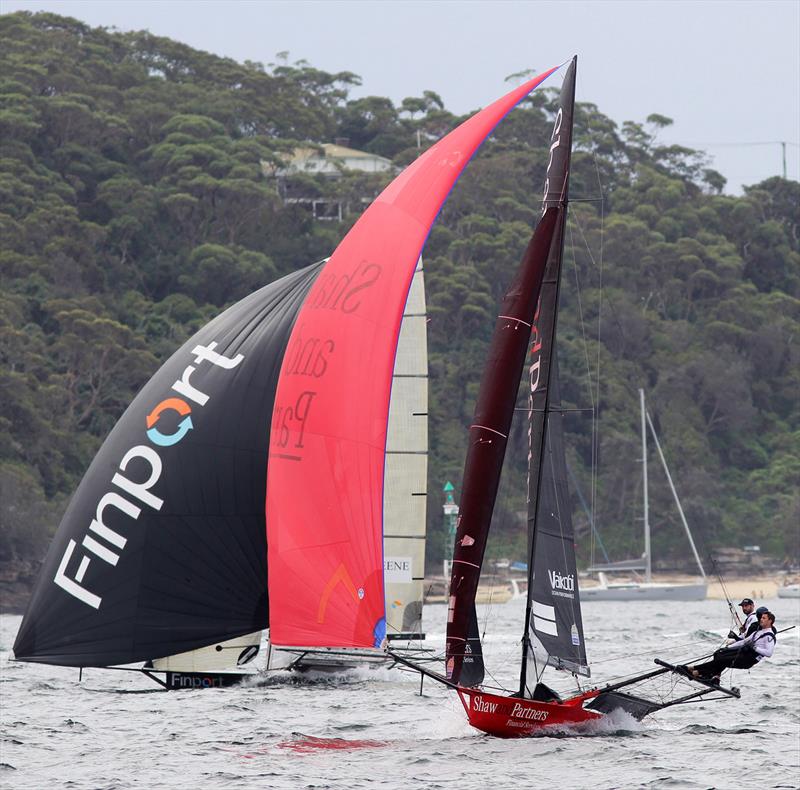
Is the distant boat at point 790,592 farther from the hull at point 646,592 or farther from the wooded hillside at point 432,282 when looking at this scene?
the wooded hillside at point 432,282

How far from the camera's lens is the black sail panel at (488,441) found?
42.4 ft

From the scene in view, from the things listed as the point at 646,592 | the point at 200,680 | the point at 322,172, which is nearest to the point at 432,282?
the point at 322,172

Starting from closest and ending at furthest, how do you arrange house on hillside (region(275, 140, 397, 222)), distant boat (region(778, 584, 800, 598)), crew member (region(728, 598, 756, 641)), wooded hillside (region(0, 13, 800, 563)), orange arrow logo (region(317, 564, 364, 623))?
orange arrow logo (region(317, 564, 364, 623)) → crew member (region(728, 598, 756, 641)) → distant boat (region(778, 584, 800, 598)) → wooded hillside (region(0, 13, 800, 563)) → house on hillside (region(275, 140, 397, 222))

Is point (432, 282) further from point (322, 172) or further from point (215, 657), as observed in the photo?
point (215, 657)

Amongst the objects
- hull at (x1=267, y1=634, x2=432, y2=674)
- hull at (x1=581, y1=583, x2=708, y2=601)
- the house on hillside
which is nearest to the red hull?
hull at (x1=267, y1=634, x2=432, y2=674)

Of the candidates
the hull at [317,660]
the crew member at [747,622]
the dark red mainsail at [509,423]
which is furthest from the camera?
the hull at [317,660]

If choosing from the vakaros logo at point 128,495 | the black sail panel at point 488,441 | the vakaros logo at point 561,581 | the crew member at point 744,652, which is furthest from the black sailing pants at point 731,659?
the vakaros logo at point 128,495

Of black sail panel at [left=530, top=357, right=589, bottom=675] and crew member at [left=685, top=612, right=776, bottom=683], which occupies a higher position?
black sail panel at [left=530, top=357, right=589, bottom=675]

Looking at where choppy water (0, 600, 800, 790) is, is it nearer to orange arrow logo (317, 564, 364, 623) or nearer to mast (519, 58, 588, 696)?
mast (519, 58, 588, 696)

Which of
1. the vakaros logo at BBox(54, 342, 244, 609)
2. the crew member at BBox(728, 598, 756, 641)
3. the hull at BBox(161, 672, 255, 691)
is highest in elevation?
the vakaros logo at BBox(54, 342, 244, 609)

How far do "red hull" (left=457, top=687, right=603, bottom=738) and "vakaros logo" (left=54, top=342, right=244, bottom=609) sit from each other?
3584mm

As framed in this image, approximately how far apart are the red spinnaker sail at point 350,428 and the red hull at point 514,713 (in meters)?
1.09

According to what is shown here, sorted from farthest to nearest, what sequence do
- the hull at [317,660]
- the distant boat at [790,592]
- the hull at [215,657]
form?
the distant boat at [790,592] < the hull at [317,660] < the hull at [215,657]

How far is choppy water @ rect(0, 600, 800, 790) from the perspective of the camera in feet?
40.8
